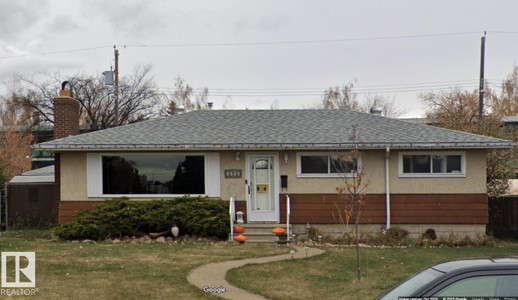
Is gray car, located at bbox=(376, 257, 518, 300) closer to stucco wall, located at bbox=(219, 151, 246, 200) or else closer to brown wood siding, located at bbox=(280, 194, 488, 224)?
brown wood siding, located at bbox=(280, 194, 488, 224)

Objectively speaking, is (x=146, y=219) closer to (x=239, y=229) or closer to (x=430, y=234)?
(x=239, y=229)

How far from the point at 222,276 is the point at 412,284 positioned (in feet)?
19.8

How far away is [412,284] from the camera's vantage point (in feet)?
14.9

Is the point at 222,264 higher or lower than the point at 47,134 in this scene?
lower

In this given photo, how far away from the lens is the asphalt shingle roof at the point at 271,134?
15594 mm

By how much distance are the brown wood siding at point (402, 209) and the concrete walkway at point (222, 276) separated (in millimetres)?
2959

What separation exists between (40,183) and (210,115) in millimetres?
6599

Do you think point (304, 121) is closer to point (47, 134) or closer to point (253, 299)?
point (253, 299)

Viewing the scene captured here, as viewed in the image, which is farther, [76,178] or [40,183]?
[40,183]

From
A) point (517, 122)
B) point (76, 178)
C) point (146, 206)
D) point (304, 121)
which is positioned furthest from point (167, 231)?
point (517, 122)

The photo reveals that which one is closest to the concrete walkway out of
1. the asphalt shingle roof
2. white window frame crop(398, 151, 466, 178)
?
the asphalt shingle roof

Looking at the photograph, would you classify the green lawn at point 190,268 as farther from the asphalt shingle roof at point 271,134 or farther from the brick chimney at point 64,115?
the brick chimney at point 64,115

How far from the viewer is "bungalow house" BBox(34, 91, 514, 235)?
624 inches

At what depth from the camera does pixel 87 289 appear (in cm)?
869
